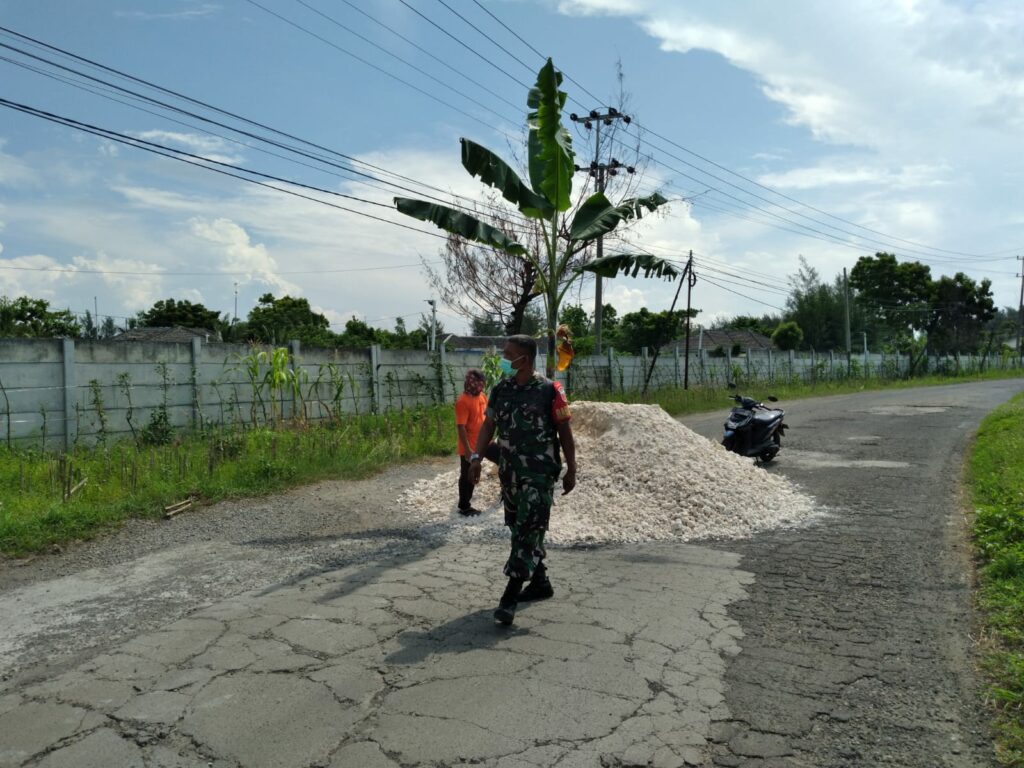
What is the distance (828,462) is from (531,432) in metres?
9.27

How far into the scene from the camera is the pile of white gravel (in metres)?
7.97

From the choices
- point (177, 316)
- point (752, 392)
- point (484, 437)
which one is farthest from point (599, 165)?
point (177, 316)

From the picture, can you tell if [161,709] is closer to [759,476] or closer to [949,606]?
[949,606]

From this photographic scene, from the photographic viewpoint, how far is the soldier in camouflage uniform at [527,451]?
5.12 m

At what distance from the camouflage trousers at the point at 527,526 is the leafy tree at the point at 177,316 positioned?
2080 inches

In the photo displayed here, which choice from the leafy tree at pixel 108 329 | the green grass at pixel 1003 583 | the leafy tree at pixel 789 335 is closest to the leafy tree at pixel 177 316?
the leafy tree at pixel 108 329

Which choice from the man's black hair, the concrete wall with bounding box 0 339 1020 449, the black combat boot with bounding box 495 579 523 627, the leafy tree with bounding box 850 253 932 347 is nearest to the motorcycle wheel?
the concrete wall with bounding box 0 339 1020 449

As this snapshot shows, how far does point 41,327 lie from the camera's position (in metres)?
32.4

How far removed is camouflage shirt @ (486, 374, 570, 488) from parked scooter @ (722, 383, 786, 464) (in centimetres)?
798

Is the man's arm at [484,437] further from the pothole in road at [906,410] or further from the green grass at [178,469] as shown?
the pothole in road at [906,410]

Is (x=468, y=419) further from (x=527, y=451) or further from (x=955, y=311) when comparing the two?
(x=955, y=311)

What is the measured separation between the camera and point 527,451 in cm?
519

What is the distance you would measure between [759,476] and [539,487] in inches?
226

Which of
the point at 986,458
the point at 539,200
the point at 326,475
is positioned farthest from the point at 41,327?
the point at 986,458
